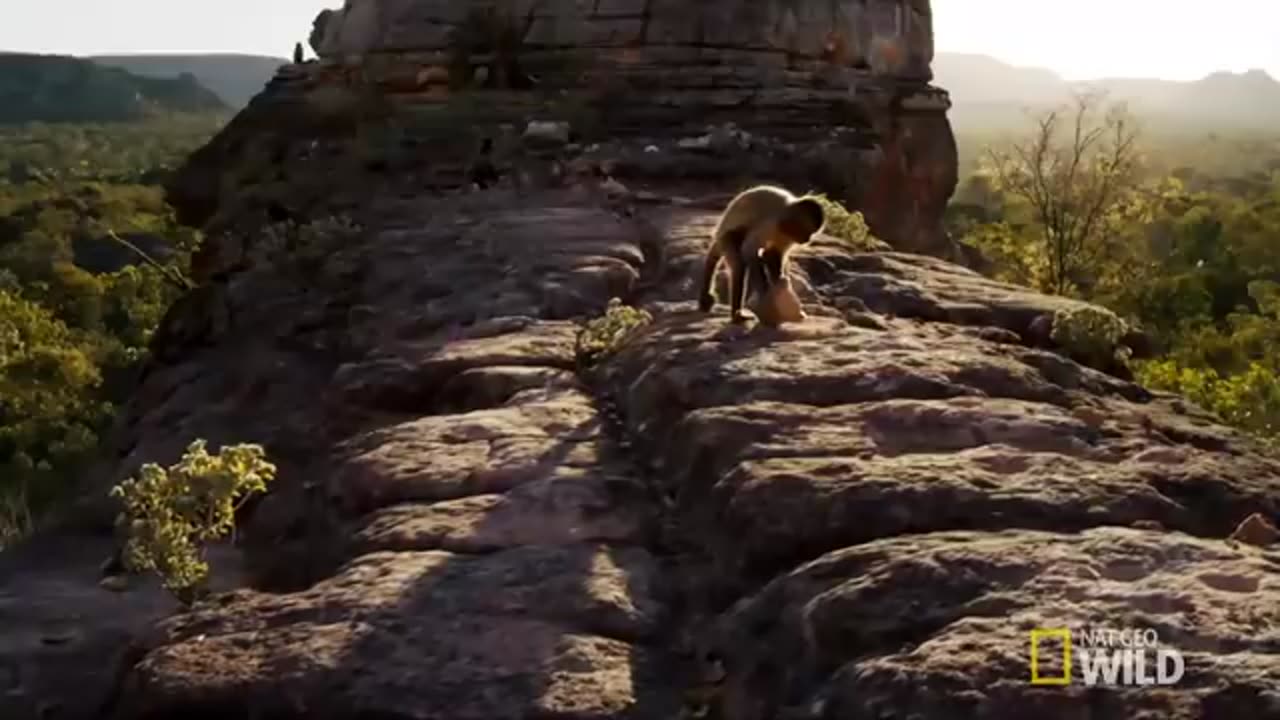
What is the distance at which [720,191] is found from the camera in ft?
49.3

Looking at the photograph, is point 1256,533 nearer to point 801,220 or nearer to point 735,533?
point 735,533

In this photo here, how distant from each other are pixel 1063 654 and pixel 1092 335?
4277 mm

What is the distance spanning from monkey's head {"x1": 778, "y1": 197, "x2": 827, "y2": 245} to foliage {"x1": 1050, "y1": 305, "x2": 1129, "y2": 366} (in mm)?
1480

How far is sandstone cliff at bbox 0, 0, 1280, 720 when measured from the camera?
444 cm

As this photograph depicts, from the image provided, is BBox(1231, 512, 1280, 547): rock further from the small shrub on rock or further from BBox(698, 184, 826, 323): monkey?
the small shrub on rock

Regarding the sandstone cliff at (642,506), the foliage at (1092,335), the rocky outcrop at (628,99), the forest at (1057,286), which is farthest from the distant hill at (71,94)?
the foliage at (1092,335)

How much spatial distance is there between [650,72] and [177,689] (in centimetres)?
1443

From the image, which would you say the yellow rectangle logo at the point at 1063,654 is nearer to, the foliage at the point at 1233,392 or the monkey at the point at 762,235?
the monkey at the point at 762,235

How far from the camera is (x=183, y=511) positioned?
21.7 ft

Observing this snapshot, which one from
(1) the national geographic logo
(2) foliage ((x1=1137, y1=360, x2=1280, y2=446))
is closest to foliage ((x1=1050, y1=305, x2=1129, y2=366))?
(1) the national geographic logo

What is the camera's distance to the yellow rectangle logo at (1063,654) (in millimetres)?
3938

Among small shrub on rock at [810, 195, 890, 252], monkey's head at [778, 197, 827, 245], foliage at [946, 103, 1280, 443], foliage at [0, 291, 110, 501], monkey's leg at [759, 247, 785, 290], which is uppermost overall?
monkey's head at [778, 197, 827, 245]

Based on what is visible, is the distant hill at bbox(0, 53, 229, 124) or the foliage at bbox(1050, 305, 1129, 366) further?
the distant hill at bbox(0, 53, 229, 124)

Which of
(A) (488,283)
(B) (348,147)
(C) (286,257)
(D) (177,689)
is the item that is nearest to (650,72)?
(B) (348,147)
